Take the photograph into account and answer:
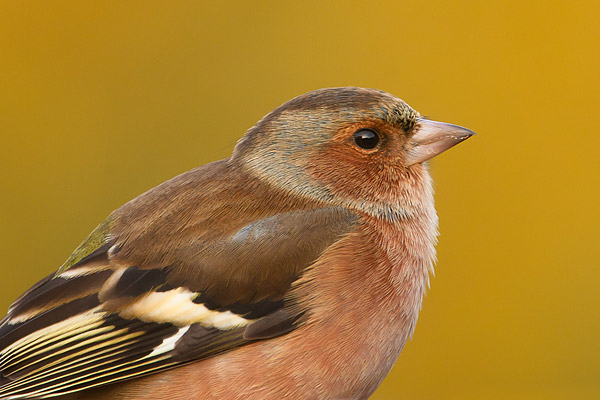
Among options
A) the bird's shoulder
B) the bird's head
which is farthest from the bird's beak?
the bird's shoulder

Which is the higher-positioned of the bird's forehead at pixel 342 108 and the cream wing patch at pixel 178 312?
the bird's forehead at pixel 342 108

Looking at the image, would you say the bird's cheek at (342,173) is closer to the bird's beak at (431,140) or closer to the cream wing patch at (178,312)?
the bird's beak at (431,140)

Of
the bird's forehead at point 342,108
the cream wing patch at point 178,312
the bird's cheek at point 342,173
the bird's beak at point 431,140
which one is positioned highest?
the bird's forehead at point 342,108

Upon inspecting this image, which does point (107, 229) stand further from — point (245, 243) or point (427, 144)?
point (427, 144)

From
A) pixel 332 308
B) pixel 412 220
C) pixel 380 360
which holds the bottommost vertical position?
pixel 380 360

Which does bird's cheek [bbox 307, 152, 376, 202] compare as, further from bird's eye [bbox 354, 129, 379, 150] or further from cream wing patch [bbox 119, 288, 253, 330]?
cream wing patch [bbox 119, 288, 253, 330]

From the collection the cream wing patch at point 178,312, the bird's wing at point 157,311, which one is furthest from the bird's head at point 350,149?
the cream wing patch at point 178,312

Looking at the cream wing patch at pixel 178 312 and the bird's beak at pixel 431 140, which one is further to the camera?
the bird's beak at pixel 431 140

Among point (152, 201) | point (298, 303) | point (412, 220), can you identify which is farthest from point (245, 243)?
point (412, 220)
